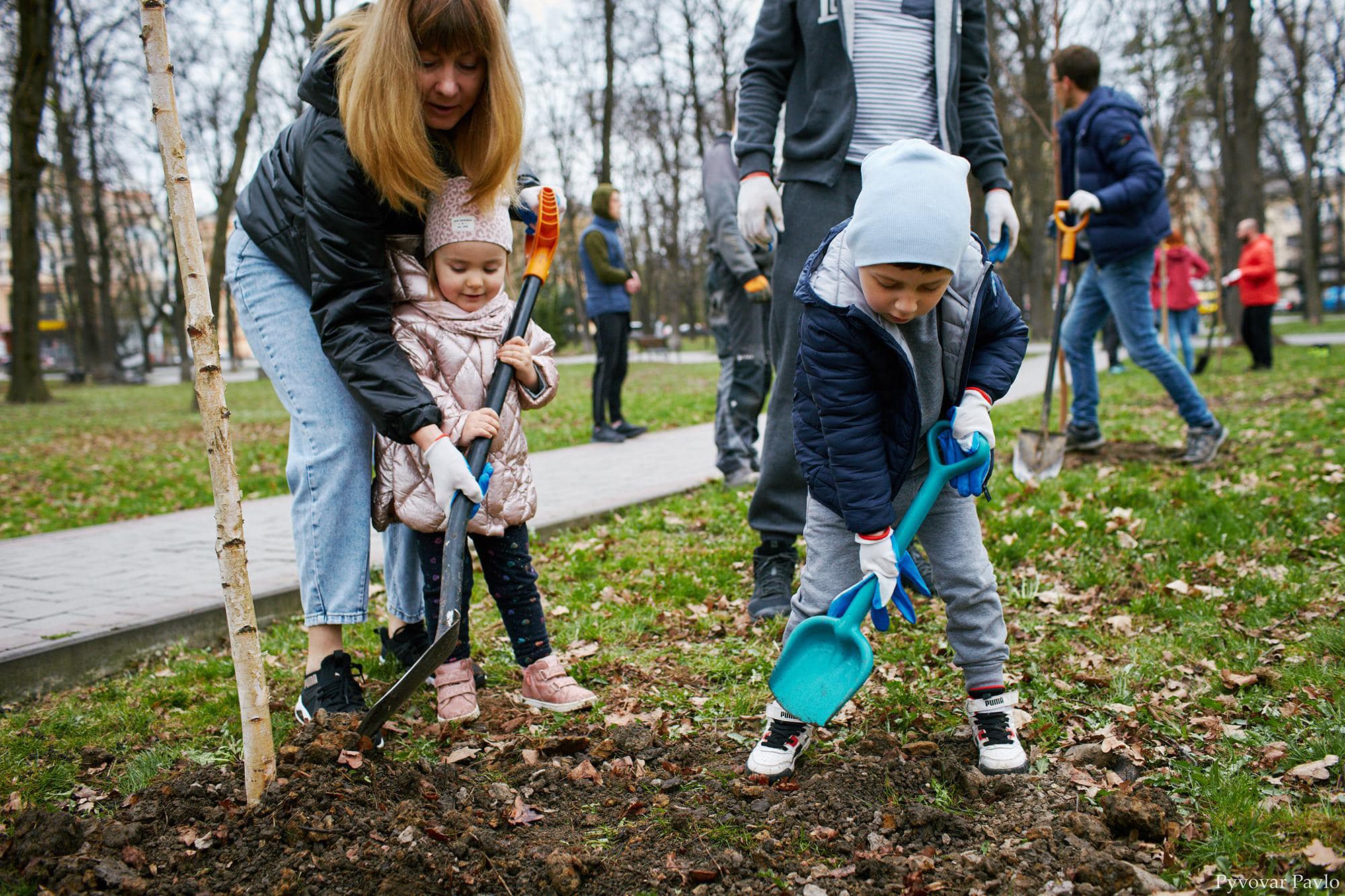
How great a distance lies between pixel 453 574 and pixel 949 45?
7.80 ft

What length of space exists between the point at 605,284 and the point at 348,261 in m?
6.17

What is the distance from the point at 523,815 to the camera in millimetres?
2186

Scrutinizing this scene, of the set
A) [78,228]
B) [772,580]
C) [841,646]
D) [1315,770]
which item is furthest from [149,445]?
[78,228]

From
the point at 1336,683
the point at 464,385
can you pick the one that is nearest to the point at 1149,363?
the point at 1336,683

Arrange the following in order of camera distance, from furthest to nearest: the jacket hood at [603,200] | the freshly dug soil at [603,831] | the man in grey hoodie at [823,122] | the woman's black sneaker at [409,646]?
1. the jacket hood at [603,200]
2. the man in grey hoodie at [823,122]
3. the woman's black sneaker at [409,646]
4. the freshly dug soil at [603,831]

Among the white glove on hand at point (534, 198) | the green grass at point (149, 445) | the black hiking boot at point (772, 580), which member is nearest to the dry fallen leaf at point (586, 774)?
the black hiking boot at point (772, 580)

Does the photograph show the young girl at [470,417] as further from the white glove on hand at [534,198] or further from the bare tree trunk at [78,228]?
the bare tree trunk at [78,228]

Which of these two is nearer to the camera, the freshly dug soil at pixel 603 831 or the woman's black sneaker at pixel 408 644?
the freshly dug soil at pixel 603 831

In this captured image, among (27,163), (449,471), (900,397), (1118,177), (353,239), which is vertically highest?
(27,163)

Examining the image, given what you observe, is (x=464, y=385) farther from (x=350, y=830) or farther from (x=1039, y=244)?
(x=1039, y=244)

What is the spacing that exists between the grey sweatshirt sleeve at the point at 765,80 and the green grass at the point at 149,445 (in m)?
4.54

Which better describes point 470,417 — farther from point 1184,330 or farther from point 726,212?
point 1184,330

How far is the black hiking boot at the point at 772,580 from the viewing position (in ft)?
11.3

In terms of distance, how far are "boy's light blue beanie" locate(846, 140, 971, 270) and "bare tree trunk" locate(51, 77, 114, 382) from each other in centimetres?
1977
